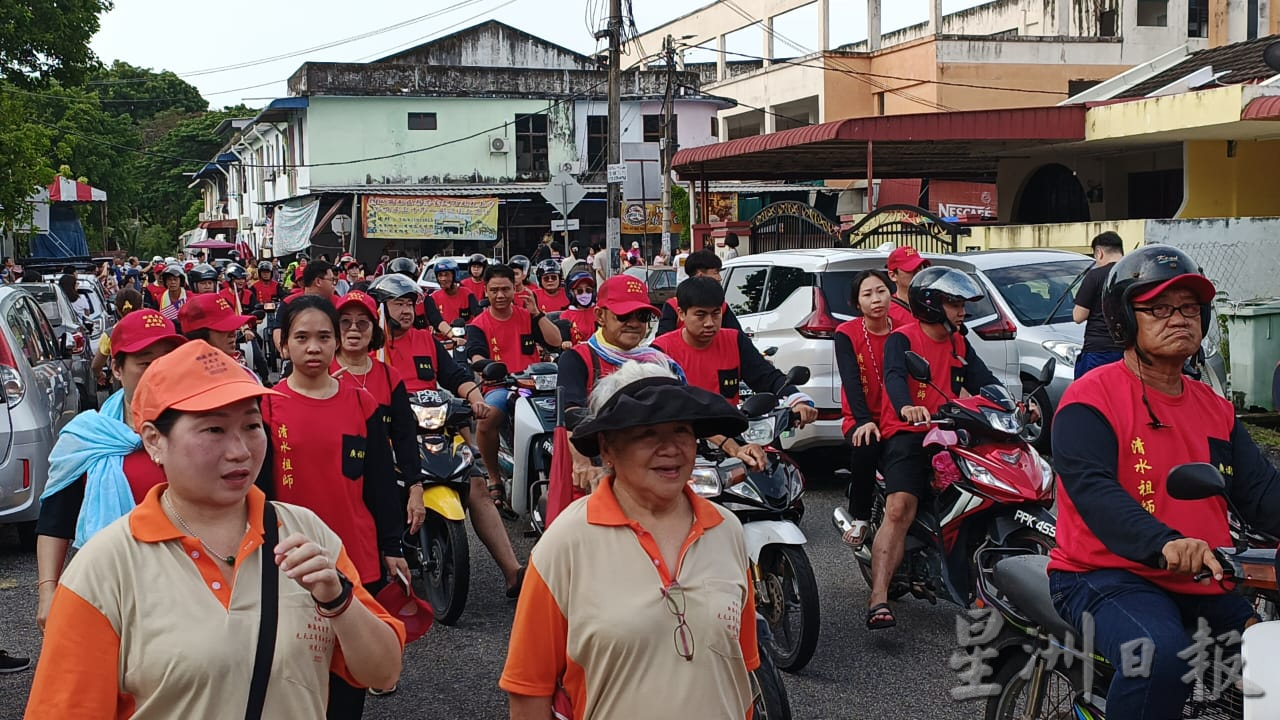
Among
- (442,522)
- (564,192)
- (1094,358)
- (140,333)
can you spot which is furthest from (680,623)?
(564,192)

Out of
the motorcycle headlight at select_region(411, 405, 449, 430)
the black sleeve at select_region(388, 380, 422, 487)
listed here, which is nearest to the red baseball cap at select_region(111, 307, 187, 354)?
the black sleeve at select_region(388, 380, 422, 487)

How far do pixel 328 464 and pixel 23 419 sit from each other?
15.5ft

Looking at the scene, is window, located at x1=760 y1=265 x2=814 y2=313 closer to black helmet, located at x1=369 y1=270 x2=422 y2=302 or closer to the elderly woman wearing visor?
black helmet, located at x1=369 y1=270 x2=422 y2=302

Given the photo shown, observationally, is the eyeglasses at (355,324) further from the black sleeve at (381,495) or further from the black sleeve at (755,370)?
the black sleeve at (755,370)

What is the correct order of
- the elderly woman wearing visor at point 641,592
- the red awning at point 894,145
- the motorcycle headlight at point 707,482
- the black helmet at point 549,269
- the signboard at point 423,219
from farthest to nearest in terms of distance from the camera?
1. the signboard at point 423,219
2. the red awning at point 894,145
3. the black helmet at point 549,269
4. the motorcycle headlight at point 707,482
5. the elderly woman wearing visor at point 641,592

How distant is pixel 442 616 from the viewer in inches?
273

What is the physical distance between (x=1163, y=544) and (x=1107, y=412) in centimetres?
43

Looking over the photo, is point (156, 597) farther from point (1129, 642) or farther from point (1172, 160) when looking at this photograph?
→ point (1172, 160)

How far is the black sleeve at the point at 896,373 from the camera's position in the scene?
20.7ft

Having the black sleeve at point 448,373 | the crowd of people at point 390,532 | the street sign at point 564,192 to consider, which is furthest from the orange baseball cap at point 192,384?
the street sign at point 564,192

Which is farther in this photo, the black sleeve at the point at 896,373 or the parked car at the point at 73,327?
the parked car at the point at 73,327

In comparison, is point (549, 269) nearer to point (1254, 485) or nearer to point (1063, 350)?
point (1063, 350)

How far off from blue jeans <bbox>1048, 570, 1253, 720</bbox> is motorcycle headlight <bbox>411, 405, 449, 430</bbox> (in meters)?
4.20

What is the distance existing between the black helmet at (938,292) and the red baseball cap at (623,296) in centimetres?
139
